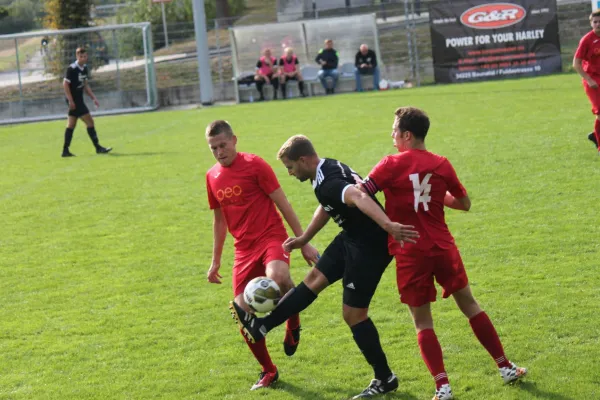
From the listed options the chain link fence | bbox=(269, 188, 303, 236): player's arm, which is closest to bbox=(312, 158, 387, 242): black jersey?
bbox=(269, 188, 303, 236): player's arm

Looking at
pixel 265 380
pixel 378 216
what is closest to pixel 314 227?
pixel 378 216

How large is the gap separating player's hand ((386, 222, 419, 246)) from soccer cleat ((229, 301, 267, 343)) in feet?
3.85

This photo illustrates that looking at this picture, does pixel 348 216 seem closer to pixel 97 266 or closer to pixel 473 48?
pixel 97 266

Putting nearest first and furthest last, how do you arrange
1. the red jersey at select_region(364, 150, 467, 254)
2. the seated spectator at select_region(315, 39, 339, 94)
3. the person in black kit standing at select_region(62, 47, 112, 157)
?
the red jersey at select_region(364, 150, 467, 254), the person in black kit standing at select_region(62, 47, 112, 157), the seated spectator at select_region(315, 39, 339, 94)

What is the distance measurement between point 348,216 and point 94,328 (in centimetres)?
299

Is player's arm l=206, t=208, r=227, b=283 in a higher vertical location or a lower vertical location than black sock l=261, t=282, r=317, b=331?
higher

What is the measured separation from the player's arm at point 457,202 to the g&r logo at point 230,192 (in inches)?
54.3

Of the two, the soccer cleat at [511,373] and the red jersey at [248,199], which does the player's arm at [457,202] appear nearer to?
the soccer cleat at [511,373]

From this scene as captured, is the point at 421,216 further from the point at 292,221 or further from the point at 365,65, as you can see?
the point at 365,65

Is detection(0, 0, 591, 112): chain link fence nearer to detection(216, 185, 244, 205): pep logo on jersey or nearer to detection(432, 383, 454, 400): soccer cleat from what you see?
detection(216, 185, 244, 205): pep logo on jersey

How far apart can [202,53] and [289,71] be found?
2921 millimetres

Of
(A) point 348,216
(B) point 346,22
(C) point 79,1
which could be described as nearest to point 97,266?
(A) point 348,216

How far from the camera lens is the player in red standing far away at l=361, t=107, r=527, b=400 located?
5.02 m

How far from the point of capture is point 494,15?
92.1 feet
